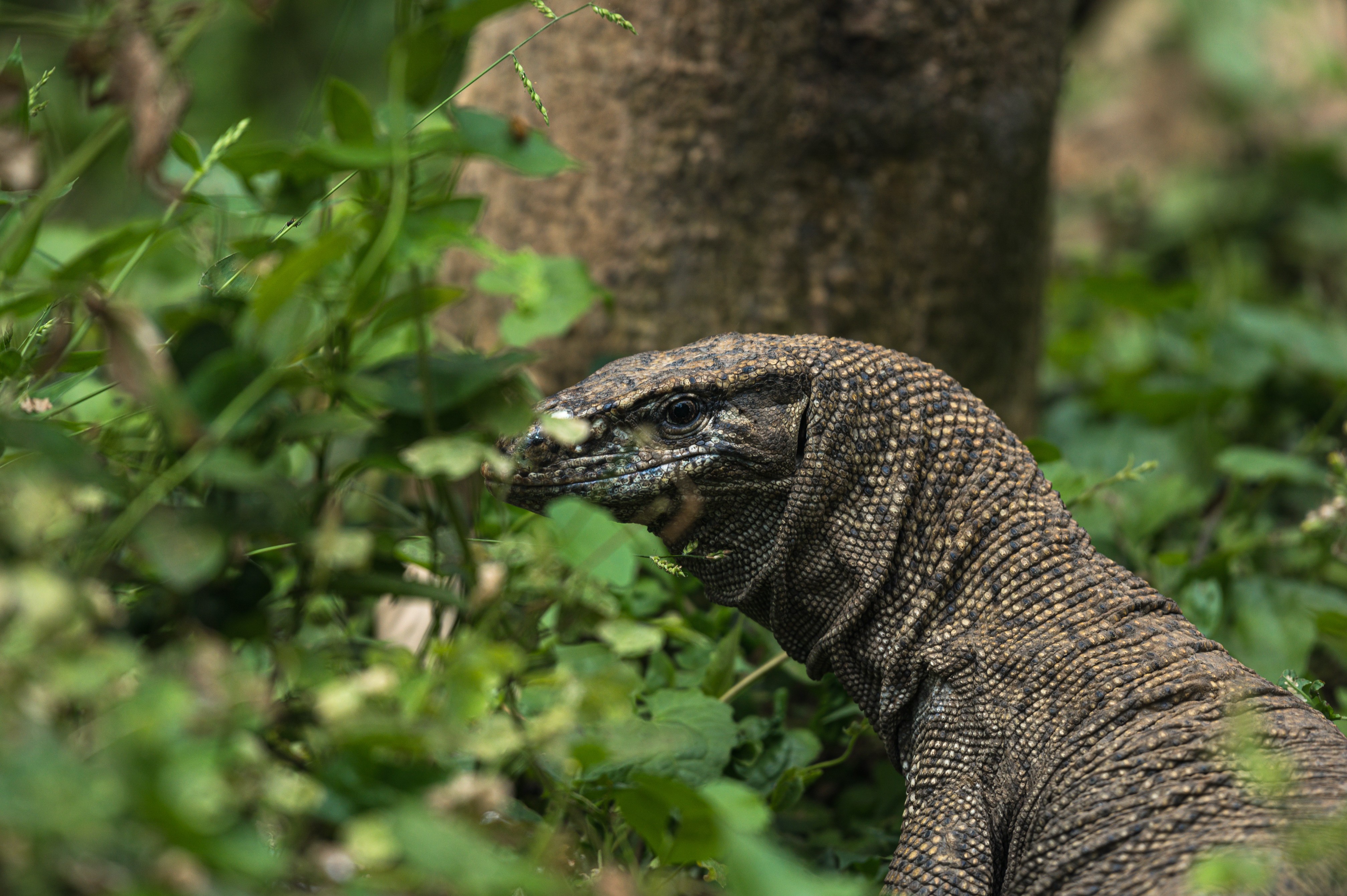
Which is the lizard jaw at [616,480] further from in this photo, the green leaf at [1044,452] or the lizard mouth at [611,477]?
the green leaf at [1044,452]

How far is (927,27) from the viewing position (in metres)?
4.37

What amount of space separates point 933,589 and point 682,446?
0.68 meters

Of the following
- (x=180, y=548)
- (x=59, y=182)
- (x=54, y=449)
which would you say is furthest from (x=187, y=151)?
(x=180, y=548)

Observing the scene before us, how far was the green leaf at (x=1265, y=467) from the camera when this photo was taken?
4.41m

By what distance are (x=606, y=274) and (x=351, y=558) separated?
9.97 ft

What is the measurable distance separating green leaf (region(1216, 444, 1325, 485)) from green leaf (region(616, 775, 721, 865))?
3.27 m

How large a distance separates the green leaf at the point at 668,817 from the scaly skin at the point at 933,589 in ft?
2.72

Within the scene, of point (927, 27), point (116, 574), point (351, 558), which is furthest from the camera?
point (927, 27)

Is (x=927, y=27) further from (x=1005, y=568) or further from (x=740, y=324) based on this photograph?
(x=1005, y=568)

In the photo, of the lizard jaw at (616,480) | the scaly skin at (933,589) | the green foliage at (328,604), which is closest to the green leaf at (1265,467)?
the green foliage at (328,604)

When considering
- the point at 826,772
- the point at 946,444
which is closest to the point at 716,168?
the point at 946,444

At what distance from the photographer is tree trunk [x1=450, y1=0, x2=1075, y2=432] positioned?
4.35 m

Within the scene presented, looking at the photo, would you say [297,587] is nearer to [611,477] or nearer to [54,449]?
[54,449]

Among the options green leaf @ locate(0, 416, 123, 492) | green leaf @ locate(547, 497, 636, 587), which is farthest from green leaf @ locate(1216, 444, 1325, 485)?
green leaf @ locate(0, 416, 123, 492)
